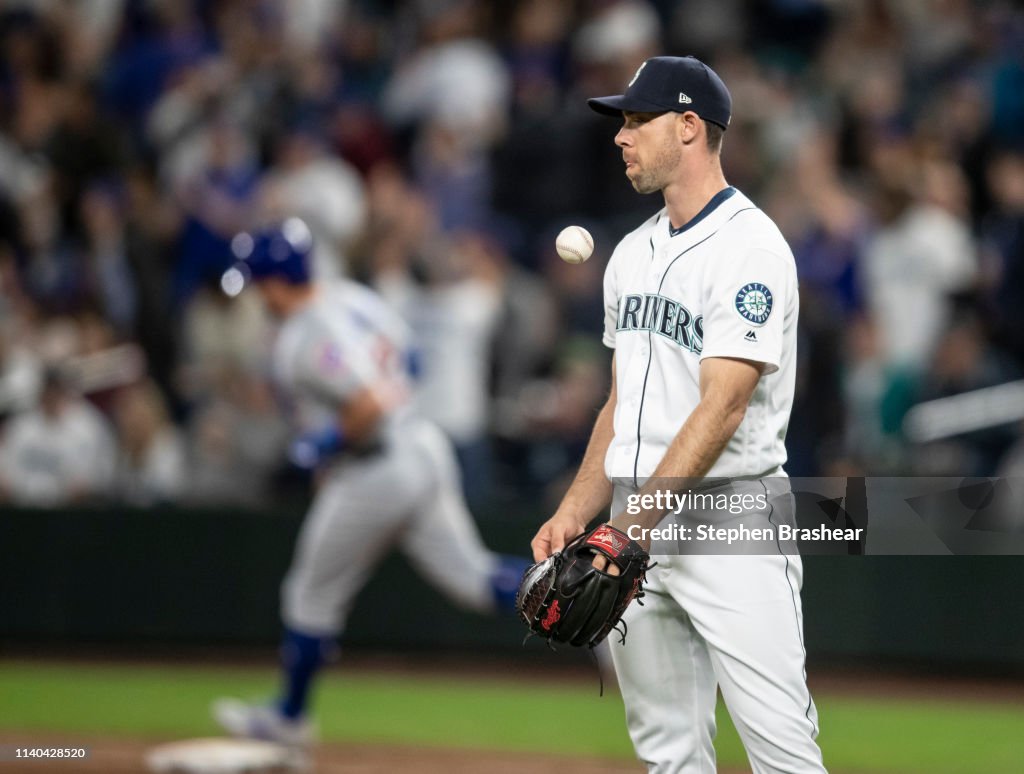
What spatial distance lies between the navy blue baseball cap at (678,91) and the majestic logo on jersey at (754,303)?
0.52 m

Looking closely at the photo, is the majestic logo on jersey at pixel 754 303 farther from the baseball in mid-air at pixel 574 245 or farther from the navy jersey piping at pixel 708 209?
the baseball in mid-air at pixel 574 245

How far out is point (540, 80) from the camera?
12.2 meters

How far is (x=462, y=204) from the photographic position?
11.7 metres

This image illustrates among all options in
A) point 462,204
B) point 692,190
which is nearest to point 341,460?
point 692,190

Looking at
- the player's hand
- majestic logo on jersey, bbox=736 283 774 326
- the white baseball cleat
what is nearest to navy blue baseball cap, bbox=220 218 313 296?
the white baseball cleat

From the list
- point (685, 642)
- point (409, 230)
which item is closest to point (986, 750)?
point (685, 642)

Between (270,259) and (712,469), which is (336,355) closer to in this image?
(270,259)

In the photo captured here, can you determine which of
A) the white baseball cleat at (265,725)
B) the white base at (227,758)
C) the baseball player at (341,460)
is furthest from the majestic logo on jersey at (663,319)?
the white baseball cleat at (265,725)

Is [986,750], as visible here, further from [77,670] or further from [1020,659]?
[77,670]

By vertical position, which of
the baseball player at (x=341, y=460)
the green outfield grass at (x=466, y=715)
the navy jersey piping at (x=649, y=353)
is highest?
the navy jersey piping at (x=649, y=353)

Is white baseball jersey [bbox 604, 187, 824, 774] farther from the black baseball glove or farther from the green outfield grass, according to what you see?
the green outfield grass

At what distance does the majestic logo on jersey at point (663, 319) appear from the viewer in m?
4.14

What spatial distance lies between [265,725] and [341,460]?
51.7 inches

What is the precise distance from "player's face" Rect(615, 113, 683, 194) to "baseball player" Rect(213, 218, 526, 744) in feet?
10.7
